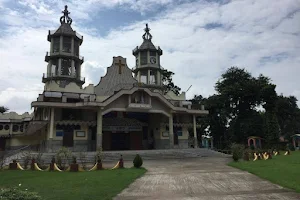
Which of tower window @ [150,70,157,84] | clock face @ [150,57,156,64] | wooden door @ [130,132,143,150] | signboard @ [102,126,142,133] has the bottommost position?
wooden door @ [130,132,143,150]

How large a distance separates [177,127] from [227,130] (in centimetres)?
1448

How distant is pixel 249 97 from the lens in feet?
141

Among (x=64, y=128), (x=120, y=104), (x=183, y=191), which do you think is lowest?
(x=183, y=191)

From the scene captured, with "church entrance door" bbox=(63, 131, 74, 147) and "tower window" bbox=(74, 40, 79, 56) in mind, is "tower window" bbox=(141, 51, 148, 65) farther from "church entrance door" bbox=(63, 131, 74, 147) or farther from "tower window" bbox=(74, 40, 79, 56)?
"church entrance door" bbox=(63, 131, 74, 147)

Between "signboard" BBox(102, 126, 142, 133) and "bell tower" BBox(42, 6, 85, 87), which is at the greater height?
"bell tower" BBox(42, 6, 85, 87)

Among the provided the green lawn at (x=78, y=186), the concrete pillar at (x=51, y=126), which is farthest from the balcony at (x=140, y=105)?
the green lawn at (x=78, y=186)

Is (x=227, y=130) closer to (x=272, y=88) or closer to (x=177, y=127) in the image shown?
(x=272, y=88)

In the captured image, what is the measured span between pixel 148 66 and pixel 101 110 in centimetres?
1443

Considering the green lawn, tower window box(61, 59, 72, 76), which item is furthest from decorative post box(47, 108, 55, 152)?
the green lawn

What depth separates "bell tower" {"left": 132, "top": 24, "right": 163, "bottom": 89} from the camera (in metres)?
39.0

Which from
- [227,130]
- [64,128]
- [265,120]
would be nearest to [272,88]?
[265,120]

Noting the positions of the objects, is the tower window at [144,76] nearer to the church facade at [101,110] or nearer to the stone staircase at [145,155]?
the church facade at [101,110]

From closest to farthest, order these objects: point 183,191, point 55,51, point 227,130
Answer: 1. point 183,191
2. point 55,51
3. point 227,130

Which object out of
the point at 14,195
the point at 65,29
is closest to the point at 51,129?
the point at 65,29
